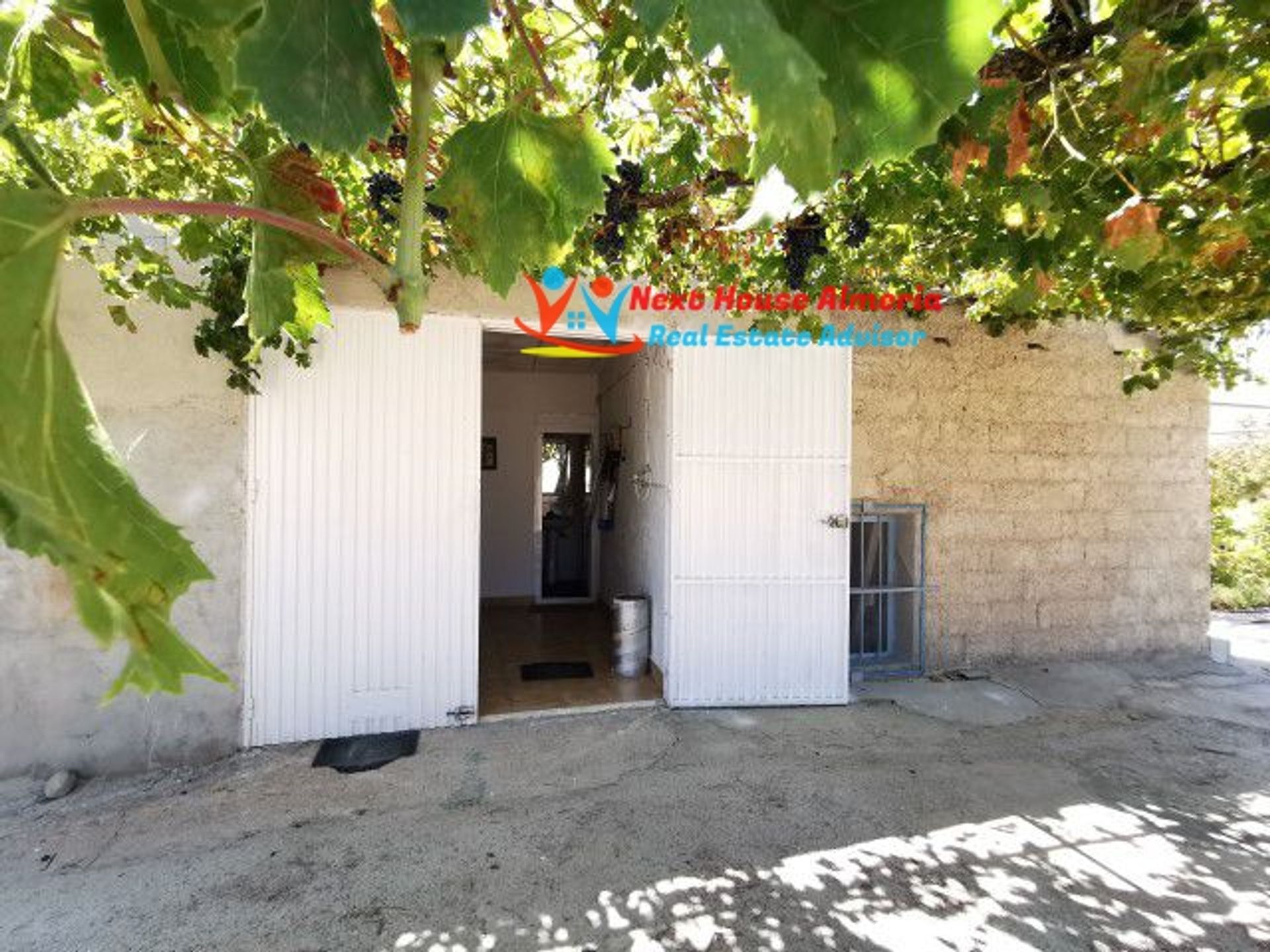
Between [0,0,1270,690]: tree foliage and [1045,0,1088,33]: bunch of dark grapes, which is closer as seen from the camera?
[0,0,1270,690]: tree foliage

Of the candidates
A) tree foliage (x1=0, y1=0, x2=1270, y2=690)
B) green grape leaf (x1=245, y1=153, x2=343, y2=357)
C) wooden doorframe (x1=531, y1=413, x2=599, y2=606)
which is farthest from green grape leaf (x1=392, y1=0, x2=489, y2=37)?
wooden doorframe (x1=531, y1=413, x2=599, y2=606)

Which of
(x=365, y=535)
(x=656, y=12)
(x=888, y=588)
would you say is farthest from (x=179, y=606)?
(x=888, y=588)

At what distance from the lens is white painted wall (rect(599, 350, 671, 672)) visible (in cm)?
478

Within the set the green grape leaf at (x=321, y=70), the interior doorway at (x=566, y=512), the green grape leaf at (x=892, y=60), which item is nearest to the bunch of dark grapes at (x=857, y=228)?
the green grape leaf at (x=892, y=60)

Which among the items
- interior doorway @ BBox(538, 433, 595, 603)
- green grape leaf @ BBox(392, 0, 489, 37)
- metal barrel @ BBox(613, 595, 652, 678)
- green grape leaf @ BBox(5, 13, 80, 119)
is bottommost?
metal barrel @ BBox(613, 595, 652, 678)

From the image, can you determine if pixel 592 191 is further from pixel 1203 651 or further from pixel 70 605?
pixel 1203 651

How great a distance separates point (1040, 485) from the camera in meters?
5.43

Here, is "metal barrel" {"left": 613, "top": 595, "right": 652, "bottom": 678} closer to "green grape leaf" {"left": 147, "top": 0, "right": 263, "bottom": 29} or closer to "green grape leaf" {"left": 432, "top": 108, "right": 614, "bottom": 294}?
"green grape leaf" {"left": 432, "top": 108, "right": 614, "bottom": 294}

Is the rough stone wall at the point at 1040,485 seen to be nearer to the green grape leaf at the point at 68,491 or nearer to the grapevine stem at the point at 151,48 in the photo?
the grapevine stem at the point at 151,48

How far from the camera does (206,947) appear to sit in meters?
2.30

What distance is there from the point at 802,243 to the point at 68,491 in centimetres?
305

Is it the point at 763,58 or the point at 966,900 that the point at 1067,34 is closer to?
the point at 763,58

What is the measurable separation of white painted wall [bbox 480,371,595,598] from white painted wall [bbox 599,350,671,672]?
70cm

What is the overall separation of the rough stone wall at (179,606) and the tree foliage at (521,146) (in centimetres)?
62
